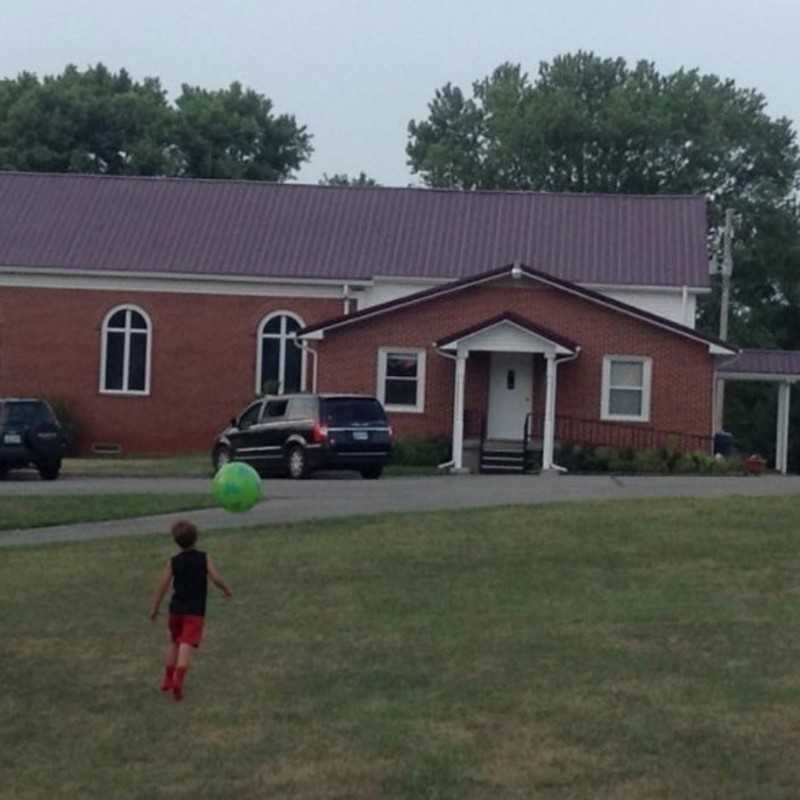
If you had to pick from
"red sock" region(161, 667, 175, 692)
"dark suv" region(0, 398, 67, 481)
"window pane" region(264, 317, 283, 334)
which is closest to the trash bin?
"window pane" region(264, 317, 283, 334)

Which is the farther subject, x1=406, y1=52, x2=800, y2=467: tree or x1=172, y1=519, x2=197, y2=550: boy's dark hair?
x1=406, y1=52, x2=800, y2=467: tree

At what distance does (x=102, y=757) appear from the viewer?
12031 millimetres

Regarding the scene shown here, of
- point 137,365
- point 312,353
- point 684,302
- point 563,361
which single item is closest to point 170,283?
point 137,365

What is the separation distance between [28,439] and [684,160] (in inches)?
1823

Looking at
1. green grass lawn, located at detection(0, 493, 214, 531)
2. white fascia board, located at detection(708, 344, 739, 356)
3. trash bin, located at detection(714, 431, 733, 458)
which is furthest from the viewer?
trash bin, located at detection(714, 431, 733, 458)

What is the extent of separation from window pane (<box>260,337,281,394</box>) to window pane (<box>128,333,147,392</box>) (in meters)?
2.94

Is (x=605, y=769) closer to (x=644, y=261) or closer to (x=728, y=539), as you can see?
(x=728, y=539)

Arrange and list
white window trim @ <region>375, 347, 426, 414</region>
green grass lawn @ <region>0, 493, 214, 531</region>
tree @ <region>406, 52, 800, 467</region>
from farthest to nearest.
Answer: tree @ <region>406, 52, 800, 467</region>
white window trim @ <region>375, 347, 426, 414</region>
green grass lawn @ <region>0, 493, 214, 531</region>

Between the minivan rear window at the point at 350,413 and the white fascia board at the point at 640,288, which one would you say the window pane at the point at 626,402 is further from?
the minivan rear window at the point at 350,413

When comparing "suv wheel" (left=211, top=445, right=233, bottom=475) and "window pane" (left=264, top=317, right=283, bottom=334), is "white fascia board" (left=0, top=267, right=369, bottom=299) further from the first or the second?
"suv wheel" (left=211, top=445, right=233, bottom=475)

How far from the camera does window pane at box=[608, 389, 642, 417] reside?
46531 mm

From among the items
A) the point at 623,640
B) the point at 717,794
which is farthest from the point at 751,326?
the point at 717,794

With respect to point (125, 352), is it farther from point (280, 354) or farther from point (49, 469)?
point (49, 469)

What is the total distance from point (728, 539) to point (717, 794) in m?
11.2
